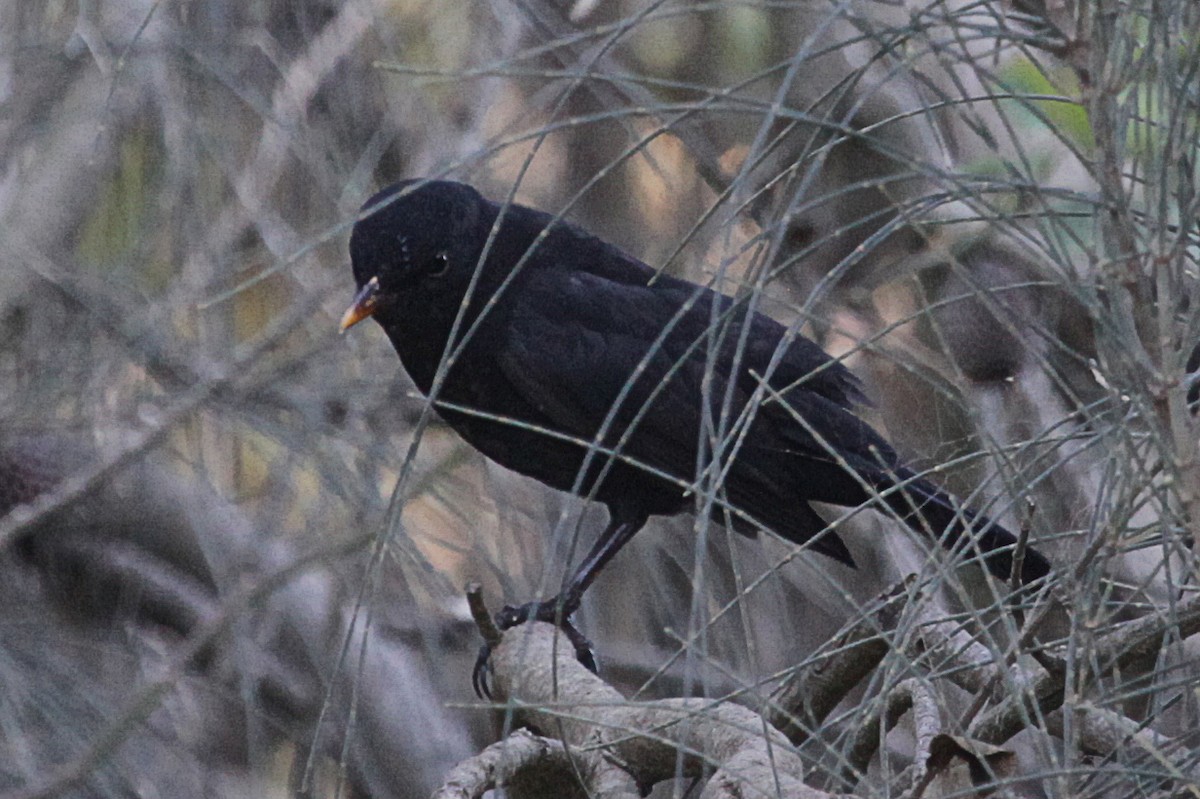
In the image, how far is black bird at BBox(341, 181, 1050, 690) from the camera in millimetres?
3203

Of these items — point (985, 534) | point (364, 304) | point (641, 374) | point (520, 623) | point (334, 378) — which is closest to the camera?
point (985, 534)

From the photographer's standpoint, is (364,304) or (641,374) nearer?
(364,304)

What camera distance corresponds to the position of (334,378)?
2.95m

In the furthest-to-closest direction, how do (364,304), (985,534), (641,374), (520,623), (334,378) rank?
(641,374), (520,623), (364,304), (334,378), (985,534)

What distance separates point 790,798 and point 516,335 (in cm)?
176

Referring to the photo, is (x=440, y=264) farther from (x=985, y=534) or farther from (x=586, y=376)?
(x=985, y=534)

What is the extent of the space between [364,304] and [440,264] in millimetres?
246

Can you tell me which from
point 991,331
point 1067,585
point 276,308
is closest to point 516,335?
point 276,308

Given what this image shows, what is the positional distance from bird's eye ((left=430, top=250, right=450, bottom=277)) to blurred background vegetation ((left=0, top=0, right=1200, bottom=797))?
→ 18 centimetres

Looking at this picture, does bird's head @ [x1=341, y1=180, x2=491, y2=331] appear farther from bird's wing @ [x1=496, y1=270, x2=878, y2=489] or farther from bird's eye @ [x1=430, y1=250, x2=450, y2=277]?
bird's wing @ [x1=496, y1=270, x2=878, y2=489]

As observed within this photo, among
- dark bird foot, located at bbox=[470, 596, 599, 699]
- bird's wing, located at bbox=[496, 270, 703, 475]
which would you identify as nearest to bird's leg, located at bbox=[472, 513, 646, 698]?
dark bird foot, located at bbox=[470, 596, 599, 699]

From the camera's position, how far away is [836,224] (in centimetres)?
414

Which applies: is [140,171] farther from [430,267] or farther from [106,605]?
[106,605]

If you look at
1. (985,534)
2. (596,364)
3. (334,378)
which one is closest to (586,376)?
(596,364)
